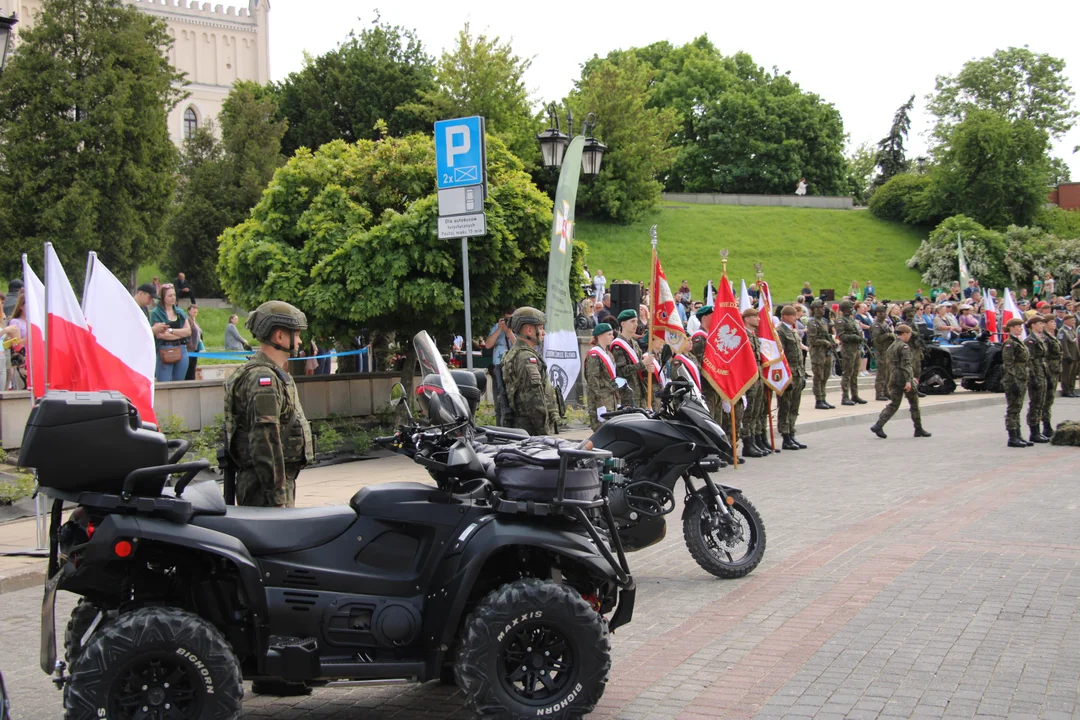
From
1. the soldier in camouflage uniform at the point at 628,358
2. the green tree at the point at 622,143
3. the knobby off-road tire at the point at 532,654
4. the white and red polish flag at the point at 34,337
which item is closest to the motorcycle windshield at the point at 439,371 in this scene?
the knobby off-road tire at the point at 532,654

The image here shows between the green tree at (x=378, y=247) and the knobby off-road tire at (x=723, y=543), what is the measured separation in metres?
6.63

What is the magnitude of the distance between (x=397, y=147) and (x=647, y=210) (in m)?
50.6

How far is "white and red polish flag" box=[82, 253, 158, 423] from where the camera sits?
8.95 metres

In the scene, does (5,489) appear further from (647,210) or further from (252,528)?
(647,210)

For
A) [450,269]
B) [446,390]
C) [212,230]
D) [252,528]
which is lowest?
[252,528]

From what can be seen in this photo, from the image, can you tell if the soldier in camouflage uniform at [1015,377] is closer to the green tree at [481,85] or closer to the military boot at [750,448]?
the military boot at [750,448]

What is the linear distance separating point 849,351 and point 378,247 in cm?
1128

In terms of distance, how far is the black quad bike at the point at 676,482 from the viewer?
7418 millimetres

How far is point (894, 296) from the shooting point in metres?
54.3

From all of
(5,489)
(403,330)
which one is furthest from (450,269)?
(5,489)

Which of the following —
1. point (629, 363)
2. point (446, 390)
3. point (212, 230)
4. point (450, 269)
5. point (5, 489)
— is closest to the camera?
point (446, 390)

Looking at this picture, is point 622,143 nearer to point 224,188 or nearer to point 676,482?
point 224,188

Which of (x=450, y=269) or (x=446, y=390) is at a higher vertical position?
(x=450, y=269)

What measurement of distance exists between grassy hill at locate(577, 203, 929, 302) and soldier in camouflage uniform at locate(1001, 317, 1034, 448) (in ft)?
110
